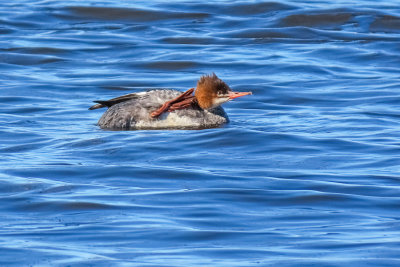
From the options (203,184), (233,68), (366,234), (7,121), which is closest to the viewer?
(366,234)

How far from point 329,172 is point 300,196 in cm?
114

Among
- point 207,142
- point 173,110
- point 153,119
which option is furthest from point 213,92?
point 207,142

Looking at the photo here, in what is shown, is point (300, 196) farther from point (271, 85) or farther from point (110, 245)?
point (271, 85)

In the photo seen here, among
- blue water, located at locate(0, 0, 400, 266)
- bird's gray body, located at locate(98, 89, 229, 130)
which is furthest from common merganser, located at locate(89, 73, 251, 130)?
blue water, located at locate(0, 0, 400, 266)

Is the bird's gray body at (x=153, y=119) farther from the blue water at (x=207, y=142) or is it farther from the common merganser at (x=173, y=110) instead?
the blue water at (x=207, y=142)

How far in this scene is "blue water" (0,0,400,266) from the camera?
702cm

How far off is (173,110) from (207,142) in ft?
3.64

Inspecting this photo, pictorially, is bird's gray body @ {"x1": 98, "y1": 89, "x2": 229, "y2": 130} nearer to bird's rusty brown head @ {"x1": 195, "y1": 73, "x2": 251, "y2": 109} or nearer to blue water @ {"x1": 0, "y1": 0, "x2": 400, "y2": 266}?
bird's rusty brown head @ {"x1": 195, "y1": 73, "x2": 251, "y2": 109}

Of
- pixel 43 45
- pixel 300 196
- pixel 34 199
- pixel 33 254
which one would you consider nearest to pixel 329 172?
pixel 300 196

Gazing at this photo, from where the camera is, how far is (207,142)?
10.9 metres

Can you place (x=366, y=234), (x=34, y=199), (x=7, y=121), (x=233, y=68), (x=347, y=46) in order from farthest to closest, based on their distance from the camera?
(x=347, y=46) < (x=233, y=68) < (x=7, y=121) < (x=34, y=199) < (x=366, y=234)

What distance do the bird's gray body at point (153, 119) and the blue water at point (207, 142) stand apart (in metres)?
0.35

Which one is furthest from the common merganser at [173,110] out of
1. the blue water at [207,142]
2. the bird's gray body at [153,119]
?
the blue water at [207,142]

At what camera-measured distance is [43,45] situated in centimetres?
1795
